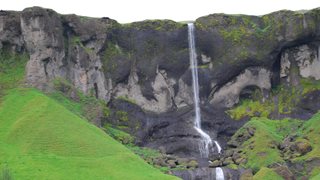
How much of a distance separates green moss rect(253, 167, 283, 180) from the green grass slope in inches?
392

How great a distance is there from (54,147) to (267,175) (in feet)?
67.5

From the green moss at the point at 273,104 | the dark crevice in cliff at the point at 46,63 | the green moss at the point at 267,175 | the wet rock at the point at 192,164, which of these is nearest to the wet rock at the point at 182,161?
the wet rock at the point at 192,164

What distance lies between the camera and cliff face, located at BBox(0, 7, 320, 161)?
87.9m

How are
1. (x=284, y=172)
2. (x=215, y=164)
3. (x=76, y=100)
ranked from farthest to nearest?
(x=76, y=100)
(x=215, y=164)
(x=284, y=172)

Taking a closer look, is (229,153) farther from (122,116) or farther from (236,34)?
(236,34)

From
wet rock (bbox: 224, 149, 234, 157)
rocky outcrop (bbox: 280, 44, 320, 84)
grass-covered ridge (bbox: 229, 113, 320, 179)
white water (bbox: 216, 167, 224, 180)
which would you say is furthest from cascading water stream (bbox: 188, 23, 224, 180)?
white water (bbox: 216, 167, 224, 180)

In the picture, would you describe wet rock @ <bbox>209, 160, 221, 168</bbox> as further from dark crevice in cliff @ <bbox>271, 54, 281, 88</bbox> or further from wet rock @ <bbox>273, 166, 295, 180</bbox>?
dark crevice in cliff @ <bbox>271, 54, 281, 88</bbox>

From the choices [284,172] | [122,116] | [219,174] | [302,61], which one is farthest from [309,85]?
[284,172]

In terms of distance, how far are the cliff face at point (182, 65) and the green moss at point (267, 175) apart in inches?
774

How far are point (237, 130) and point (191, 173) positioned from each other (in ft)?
59.1

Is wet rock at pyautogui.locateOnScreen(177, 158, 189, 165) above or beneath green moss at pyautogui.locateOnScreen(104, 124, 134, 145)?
beneath

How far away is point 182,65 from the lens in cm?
9288

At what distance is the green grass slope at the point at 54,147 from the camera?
198 ft

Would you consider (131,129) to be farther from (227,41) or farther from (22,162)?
(22,162)
